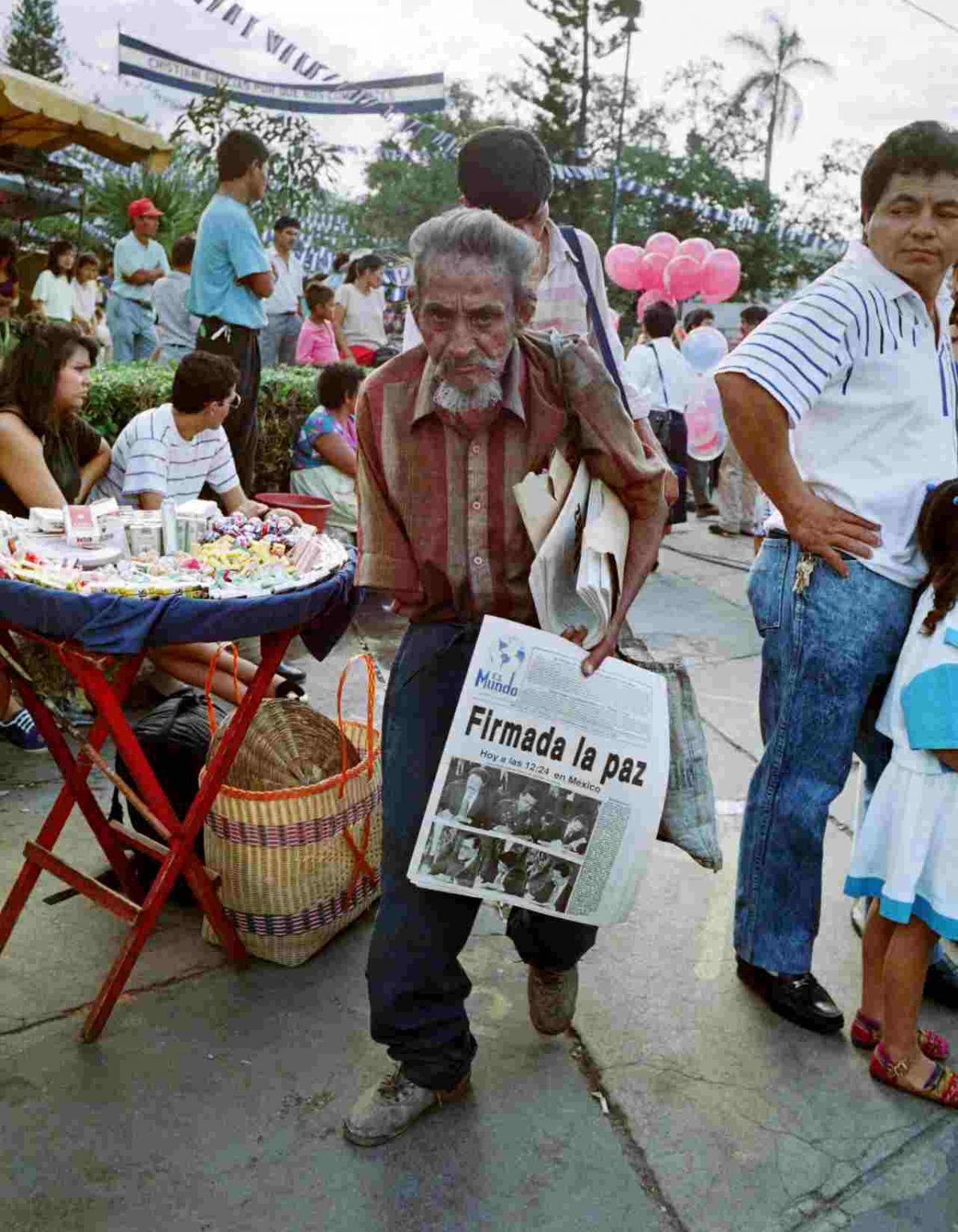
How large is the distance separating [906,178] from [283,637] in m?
1.64

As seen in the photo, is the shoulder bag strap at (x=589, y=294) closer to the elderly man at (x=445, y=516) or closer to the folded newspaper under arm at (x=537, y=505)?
the elderly man at (x=445, y=516)

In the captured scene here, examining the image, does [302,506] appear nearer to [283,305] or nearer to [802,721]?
[802,721]

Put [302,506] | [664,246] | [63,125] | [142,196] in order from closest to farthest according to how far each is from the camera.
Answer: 1. [302,506]
2. [63,125]
3. [664,246]
4. [142,196]

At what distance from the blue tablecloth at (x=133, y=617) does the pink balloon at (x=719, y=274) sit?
9.44m

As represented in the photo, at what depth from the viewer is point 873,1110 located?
7.11ft

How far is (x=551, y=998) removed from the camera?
2.33m

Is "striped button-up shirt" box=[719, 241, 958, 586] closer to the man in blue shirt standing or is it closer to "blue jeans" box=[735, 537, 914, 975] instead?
"blue jeans" box=[735, 537, 914, 975]

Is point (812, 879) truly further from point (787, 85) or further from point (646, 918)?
point (787, 85)

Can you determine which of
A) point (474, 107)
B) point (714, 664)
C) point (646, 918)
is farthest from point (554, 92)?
point (646, 918)

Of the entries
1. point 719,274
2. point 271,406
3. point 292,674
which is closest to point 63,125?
point 271,406

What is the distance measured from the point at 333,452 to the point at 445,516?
394 centimetres

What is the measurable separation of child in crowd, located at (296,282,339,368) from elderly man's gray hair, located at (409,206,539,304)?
7372mm

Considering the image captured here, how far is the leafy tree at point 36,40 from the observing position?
4462 cm

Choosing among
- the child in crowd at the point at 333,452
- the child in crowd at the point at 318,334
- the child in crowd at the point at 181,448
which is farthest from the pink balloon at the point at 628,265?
the child in crowd at the point at 181,448
